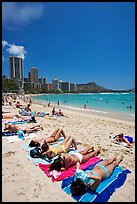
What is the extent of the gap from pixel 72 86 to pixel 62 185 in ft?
528

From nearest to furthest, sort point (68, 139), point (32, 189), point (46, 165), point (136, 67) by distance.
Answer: point (136, 67), point (32, 189), point (46, 165), point (68, 139)

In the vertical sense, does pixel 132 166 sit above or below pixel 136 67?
below

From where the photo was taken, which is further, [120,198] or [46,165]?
[46,165]

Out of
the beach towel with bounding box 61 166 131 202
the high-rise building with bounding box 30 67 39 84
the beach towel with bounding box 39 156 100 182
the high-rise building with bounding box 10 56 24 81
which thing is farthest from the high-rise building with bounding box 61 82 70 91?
the beach towel with bounding box 61 166 131 202

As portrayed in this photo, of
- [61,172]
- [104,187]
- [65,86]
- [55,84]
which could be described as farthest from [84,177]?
[65,86]

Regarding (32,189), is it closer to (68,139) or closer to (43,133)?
(68,139)

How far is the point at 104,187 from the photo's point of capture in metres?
3.20

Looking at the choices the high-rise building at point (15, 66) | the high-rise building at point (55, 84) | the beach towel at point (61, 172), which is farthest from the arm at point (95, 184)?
the high-rise building at point (55, 84)

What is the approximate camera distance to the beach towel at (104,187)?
2.94 meters

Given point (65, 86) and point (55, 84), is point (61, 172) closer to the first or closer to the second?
point (55, 84)

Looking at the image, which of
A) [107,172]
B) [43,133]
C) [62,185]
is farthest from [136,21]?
[43,133]

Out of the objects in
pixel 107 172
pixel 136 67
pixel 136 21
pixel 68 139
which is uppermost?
pixel 136 21

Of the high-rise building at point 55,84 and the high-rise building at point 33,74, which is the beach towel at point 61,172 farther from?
the high-rise building at point 55,84

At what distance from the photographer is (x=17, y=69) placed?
124 m
